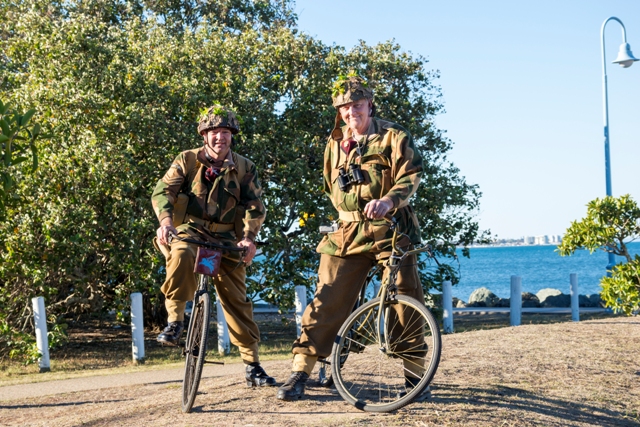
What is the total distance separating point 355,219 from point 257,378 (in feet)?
5.18

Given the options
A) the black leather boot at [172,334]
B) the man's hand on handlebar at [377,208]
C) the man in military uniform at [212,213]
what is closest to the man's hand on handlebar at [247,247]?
the man in military uniform at [212,213]

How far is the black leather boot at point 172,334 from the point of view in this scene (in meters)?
5.63

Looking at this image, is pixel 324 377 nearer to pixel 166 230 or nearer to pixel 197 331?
pixel 197 331

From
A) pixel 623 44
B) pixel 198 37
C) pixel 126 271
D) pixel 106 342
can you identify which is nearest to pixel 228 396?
pixel 126 271

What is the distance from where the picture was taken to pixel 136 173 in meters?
12.0

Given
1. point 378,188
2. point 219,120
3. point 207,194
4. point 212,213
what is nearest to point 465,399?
point 378,188

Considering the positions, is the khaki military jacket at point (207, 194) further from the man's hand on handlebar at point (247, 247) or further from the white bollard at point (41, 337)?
the white bollard at point (41, 337)

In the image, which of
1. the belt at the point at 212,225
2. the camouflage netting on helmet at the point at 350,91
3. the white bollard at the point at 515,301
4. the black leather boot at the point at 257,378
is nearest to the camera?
the camouflage netting on helmet at the point at 350,91

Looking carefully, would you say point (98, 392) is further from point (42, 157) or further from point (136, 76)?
point (136, 76)

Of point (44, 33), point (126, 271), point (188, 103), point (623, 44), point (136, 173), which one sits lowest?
point (126, 271)

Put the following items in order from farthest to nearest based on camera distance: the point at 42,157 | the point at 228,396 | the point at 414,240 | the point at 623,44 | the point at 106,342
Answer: the point at 623,44 → the point at 106,342 → the point at 42,157 → the point at 228,396 → the point at 414,240

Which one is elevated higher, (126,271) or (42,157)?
(42,157)

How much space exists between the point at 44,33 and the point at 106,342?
16.9 ft

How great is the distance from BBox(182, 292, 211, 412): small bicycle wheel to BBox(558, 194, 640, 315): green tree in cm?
808
